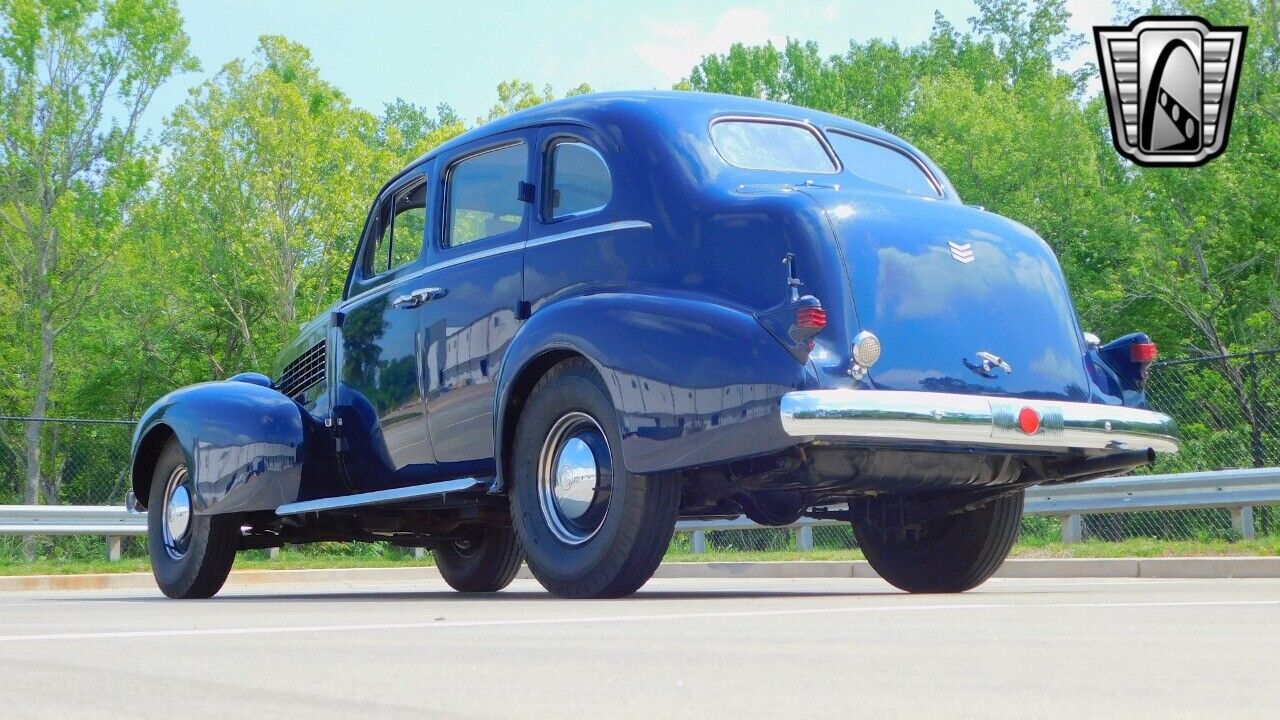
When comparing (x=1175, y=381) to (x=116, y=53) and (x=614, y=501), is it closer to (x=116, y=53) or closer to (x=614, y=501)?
(x=614, y=501)

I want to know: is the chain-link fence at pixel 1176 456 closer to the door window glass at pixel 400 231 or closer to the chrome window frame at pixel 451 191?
the door window glass at pixel 400 231

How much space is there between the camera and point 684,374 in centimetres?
614

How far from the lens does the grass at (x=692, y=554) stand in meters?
12.2

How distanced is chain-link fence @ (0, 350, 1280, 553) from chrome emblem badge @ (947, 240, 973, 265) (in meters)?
7.16

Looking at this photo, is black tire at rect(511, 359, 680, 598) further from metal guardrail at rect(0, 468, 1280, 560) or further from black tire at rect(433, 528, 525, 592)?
metal guardrail at rect(0, 468, 1280, 560)

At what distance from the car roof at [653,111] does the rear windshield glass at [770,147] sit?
7 centimetres

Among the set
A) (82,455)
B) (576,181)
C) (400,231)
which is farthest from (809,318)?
(82,455)

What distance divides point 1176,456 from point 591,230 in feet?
36.4

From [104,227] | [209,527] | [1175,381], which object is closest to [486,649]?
[209,527]

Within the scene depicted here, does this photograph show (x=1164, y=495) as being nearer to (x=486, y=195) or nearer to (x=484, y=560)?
(x=484, y=560)

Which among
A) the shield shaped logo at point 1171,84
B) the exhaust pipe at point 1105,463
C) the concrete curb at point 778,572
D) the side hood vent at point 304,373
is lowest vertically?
the concrete curb at point 778,572

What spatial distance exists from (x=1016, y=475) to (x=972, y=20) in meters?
53.2

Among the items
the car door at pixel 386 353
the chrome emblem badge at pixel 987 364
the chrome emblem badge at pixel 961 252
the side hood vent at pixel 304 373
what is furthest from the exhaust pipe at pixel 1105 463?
the side hood vent at pixel 304 373

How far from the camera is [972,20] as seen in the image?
5772 cm
